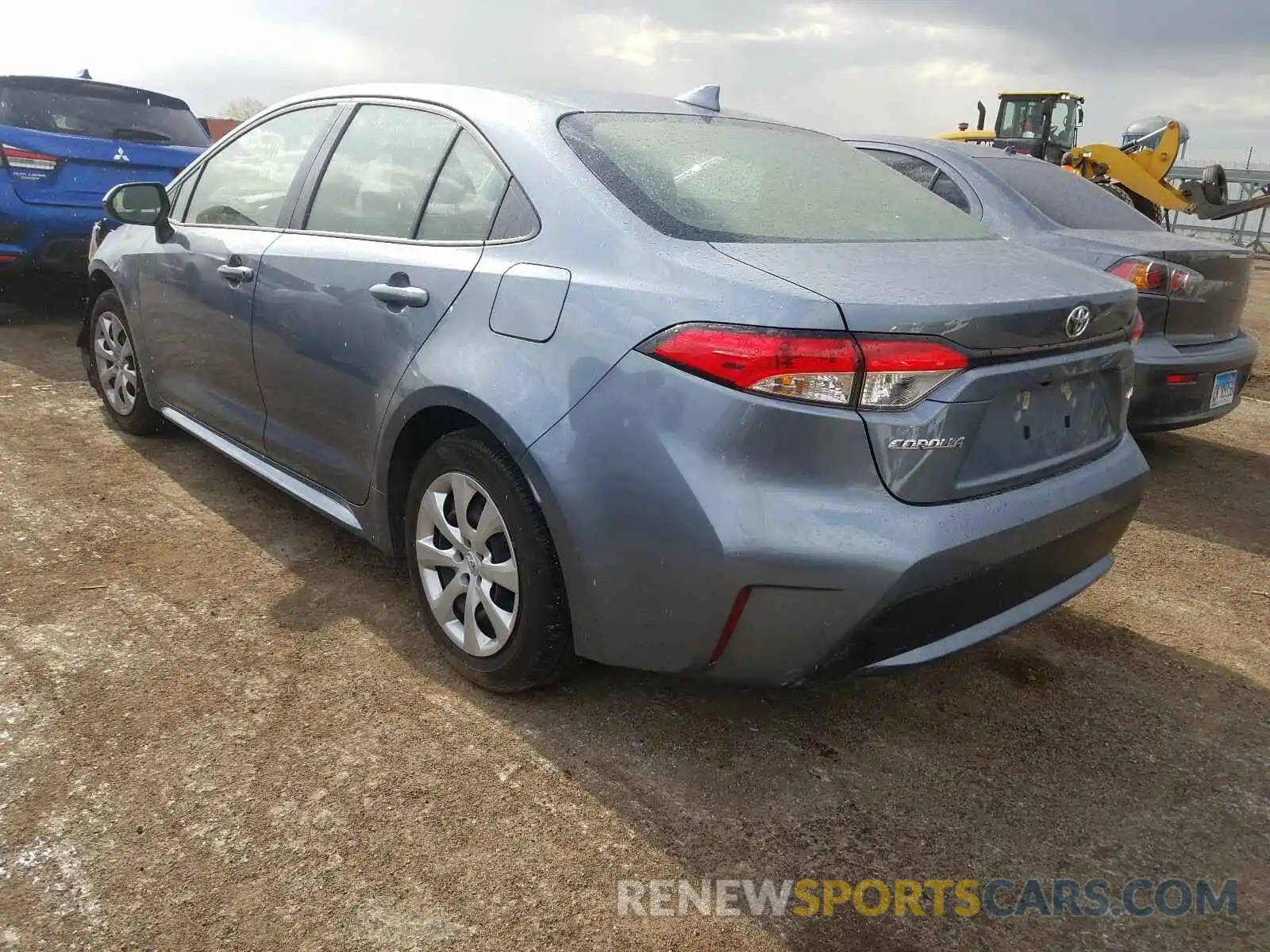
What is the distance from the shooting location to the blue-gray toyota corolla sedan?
6.36 feet

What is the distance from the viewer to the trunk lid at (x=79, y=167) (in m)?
5.85

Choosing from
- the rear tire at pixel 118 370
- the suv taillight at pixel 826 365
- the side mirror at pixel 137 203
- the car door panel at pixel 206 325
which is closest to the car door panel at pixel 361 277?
the car door panel at pixel 206 325

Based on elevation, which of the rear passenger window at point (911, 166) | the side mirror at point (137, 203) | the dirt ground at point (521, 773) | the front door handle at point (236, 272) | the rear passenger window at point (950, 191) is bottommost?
the dirt ground at point (521, 773)

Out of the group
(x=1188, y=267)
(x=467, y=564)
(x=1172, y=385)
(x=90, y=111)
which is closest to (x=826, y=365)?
(x=467, y=564)

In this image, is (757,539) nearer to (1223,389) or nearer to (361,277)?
(361,277)

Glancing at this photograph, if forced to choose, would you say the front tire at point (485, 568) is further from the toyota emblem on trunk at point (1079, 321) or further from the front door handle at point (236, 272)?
the toyota emblem on trunk at point (1079, 321)

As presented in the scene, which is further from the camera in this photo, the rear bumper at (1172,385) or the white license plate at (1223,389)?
the white license plate at (1223,389)

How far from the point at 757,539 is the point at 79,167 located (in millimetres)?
5838

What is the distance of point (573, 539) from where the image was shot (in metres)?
2.18

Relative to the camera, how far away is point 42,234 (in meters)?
5.94

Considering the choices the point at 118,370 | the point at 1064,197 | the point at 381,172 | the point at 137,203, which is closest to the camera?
the point at 381,172

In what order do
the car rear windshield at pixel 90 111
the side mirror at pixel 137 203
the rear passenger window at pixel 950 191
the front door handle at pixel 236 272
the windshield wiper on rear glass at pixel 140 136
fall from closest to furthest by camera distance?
the front door handle at pixel 236 272, the side mirror at pixel 137 203, the rear passenger window at pixel 950 191, the car rear windshield at pixel 90 111, the windshield wiper on rear glass at pixel 140 136

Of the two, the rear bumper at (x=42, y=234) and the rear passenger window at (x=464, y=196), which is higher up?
the rear passenger window at (x=464, y=196)

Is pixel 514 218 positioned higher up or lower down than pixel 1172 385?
higher up
